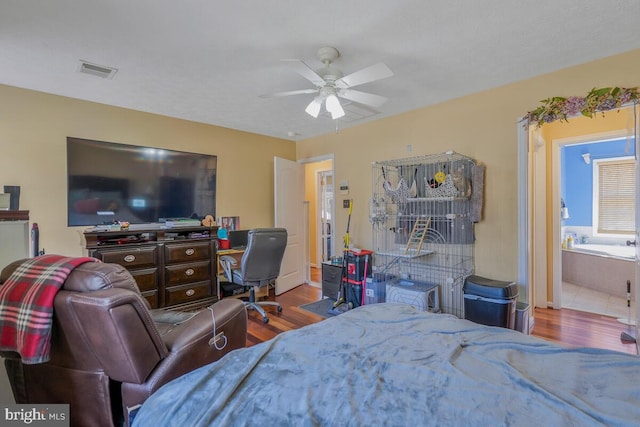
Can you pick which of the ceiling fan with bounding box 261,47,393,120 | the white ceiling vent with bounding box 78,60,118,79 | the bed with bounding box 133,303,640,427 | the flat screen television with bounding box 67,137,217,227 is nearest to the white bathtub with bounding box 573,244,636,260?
the bed with bounding box 133,303,640,427

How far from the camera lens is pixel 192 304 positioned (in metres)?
3.54

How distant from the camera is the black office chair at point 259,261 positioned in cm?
338

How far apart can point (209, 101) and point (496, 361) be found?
336 centimetres

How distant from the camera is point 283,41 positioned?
7.01 feet

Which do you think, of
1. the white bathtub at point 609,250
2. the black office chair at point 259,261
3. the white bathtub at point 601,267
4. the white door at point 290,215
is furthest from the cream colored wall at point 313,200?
the white bathtub at point 609,250

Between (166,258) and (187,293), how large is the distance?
1.58ft

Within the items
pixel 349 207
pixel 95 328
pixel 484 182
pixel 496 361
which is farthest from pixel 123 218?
pixel 484 182

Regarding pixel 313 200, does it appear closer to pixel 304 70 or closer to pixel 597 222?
pixel 304 70

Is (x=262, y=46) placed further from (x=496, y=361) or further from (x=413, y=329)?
(x=496, y=361)

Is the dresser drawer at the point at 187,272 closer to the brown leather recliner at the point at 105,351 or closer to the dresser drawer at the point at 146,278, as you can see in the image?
the dresser drawer at the point at 146,278

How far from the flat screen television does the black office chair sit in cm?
95

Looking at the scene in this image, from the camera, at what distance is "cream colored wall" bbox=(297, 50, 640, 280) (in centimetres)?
250

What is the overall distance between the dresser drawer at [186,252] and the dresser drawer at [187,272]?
0.07 meters

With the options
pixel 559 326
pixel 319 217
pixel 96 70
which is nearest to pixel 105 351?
pixel 96 70
